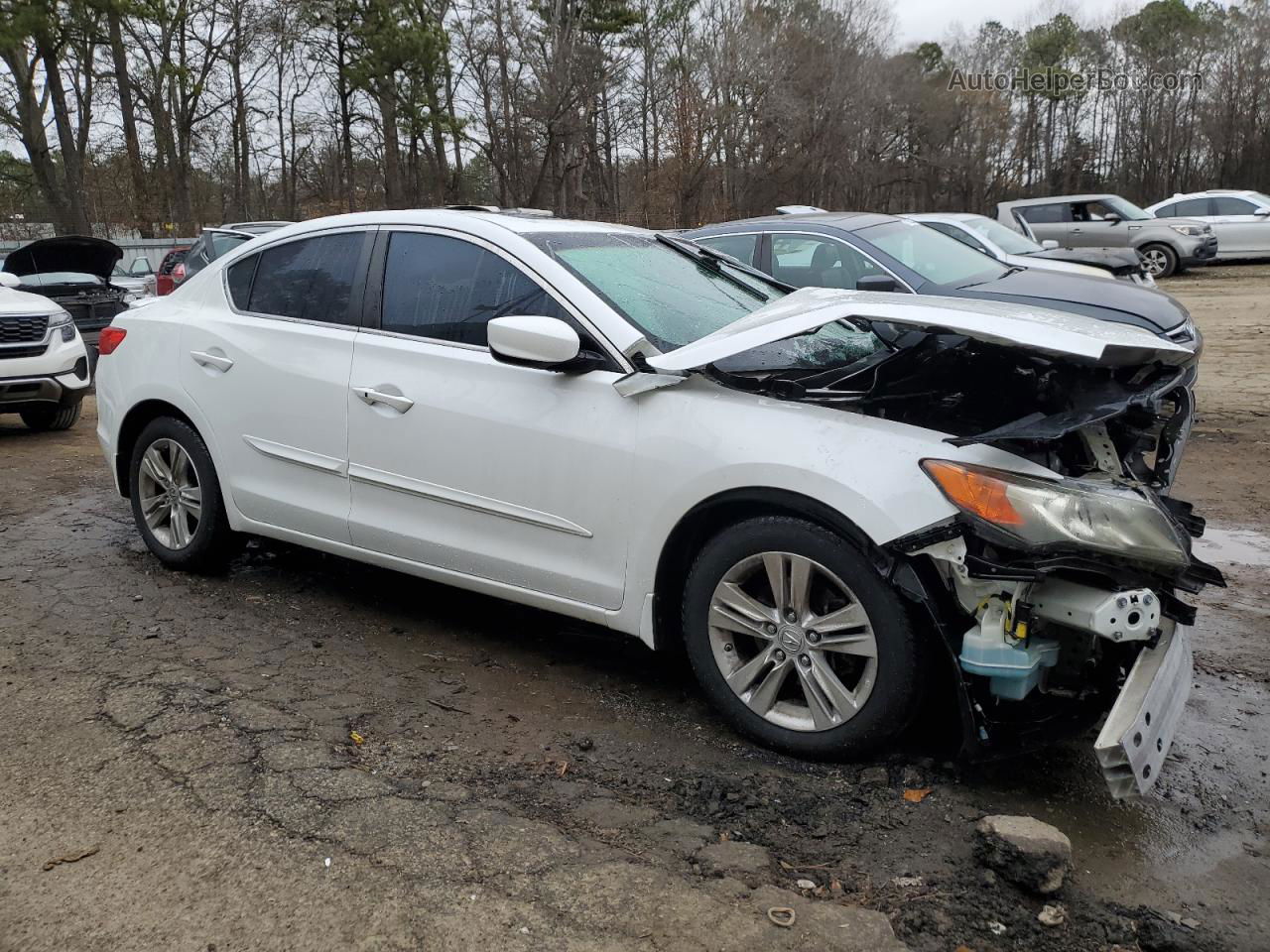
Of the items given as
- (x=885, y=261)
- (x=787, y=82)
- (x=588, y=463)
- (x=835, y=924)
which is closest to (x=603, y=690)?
(x=588, y=463)

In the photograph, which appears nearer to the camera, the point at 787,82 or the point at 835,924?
the point at 835,924

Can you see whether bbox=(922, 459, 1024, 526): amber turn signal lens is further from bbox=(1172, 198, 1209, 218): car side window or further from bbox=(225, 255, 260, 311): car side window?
bbox=(1172, 198, 1209, 218): car side window

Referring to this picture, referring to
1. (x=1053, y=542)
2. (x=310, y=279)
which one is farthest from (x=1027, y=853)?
(x=310, y=279)

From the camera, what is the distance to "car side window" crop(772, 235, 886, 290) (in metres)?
8.16

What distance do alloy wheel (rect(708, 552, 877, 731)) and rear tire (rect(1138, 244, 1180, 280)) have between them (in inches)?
833

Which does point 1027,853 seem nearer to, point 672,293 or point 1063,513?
point 1063,513

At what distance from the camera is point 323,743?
3.45 m

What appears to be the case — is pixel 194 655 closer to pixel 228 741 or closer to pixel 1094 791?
pixel 228 741

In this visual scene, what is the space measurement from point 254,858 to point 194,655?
5.27ft

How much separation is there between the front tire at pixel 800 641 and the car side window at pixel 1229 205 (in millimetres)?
23635

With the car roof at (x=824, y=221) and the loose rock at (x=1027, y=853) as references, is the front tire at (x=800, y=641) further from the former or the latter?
the car roof at (x=824, y=221)

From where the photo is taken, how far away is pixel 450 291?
13.7ft

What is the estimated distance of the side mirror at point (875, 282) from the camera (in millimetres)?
7550

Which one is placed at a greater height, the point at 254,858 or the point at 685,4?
the point at 685,4
